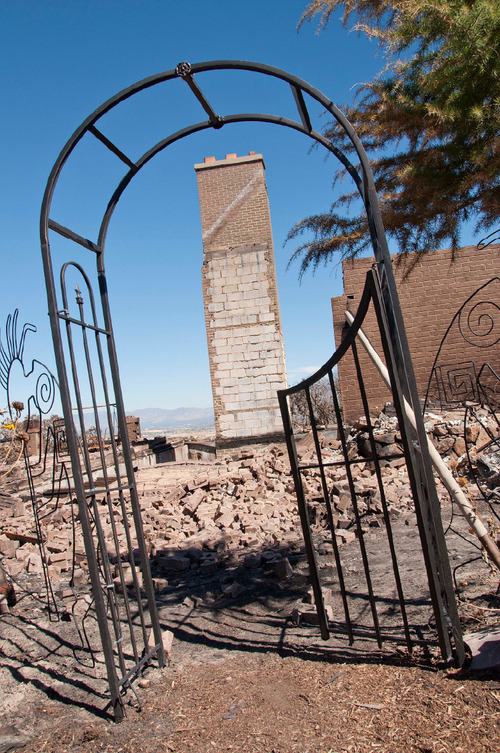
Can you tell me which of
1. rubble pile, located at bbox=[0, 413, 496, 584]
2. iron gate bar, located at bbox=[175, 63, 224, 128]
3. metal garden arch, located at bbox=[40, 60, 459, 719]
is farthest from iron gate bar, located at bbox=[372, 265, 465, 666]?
rubble pile, located at bbox=[0, 413, 496, 584]

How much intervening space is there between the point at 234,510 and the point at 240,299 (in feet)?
24.5

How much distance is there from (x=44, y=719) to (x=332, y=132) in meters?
5.45

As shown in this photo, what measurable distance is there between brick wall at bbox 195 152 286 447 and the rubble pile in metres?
2.76

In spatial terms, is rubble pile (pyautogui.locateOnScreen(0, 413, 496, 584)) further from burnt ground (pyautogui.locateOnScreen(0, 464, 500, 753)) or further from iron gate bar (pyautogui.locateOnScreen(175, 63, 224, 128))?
iron gate bar (pyautogui.locateOnScreen(175, 63, 224, 128))

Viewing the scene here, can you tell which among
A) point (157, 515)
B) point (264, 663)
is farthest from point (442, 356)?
point (264, 663)

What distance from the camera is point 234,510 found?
840 cm

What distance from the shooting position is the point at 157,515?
8453mm

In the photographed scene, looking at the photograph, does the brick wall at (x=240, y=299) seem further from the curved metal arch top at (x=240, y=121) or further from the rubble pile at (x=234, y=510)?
the curved metal arch top at (x=240, y=121)

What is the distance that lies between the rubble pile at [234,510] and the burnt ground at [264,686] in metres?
1.23

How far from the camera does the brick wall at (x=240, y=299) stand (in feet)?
47.3

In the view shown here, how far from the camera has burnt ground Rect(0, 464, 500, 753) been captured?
2660 mm

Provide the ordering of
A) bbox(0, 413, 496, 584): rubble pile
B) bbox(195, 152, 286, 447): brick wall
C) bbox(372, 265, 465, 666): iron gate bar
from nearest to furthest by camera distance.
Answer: bbox(372, 265, 465, 666): iron gate bar
bbox(0, 413, 496, 584): rubble pile
bbox(195, 152, 286, 447): brick wall

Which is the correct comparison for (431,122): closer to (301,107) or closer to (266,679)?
(301,107)

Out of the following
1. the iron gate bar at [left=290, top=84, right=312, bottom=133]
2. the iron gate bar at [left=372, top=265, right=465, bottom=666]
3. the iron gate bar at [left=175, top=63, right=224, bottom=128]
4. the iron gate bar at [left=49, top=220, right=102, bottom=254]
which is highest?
the iron gate bar at [left=175, top=63, right=224, bottom=128]
